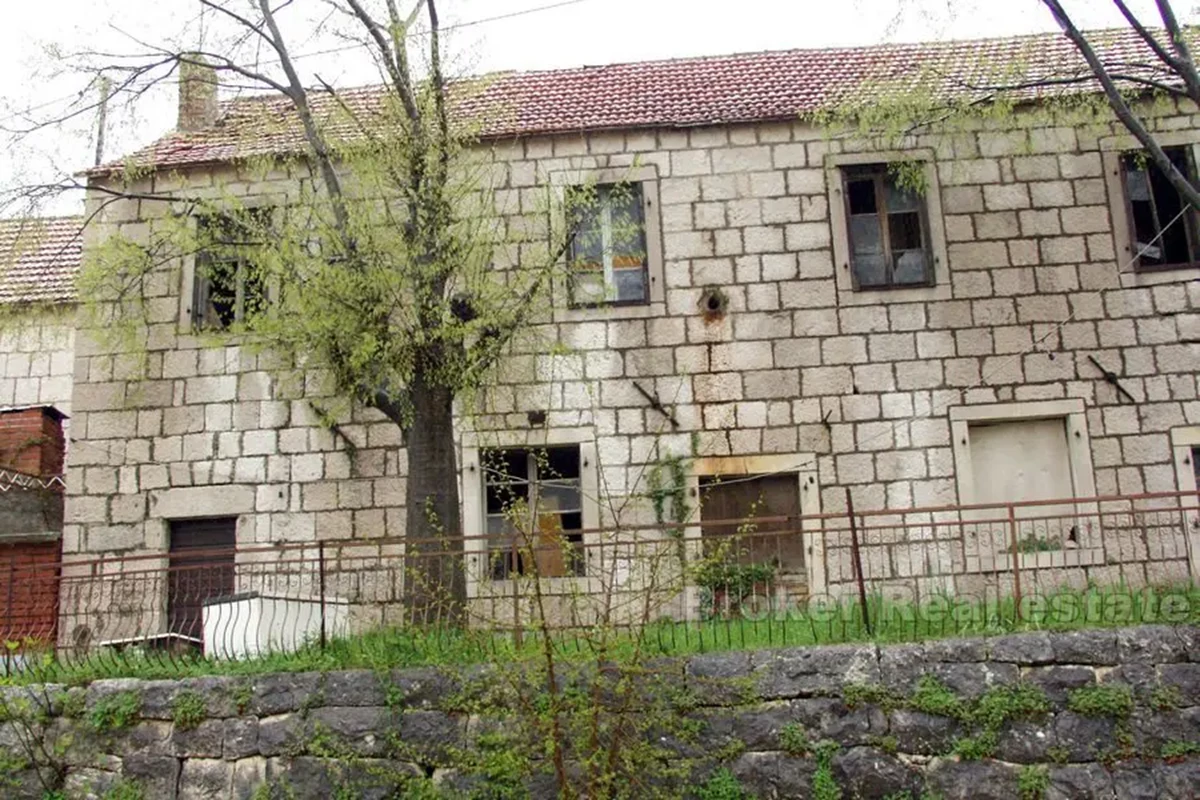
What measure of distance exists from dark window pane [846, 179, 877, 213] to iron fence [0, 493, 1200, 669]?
11.6 ft

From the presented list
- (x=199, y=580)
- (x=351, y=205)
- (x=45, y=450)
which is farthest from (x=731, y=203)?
(x=45, y=450)

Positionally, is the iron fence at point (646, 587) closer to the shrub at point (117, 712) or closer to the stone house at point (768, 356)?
the shrub at point (117, 712)

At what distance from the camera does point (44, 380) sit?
1758 cm

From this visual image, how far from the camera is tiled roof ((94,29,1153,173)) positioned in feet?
43.3

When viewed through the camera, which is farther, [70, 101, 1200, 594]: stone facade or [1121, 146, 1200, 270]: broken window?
Answer: [1121, 146, 1200, 270]: broken window

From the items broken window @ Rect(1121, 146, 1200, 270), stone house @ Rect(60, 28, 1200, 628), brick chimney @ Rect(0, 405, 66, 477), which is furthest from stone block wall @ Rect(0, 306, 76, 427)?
broken window @ Rect(1121, 146, 1200, 270)

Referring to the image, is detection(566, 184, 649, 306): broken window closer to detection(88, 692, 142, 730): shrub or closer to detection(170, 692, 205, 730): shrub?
detection(170, 692, 205, 730): shrub

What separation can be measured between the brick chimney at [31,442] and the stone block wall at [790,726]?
6.44m

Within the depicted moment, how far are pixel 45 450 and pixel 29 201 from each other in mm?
4341

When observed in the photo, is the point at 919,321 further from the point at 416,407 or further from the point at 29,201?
the point at 29,201

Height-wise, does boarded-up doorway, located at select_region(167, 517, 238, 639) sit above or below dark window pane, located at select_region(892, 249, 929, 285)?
below

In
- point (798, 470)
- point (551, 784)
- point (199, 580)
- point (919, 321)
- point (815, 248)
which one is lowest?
point (551, 784)

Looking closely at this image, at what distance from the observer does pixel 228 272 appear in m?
12.2

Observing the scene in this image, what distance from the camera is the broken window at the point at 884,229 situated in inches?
520
